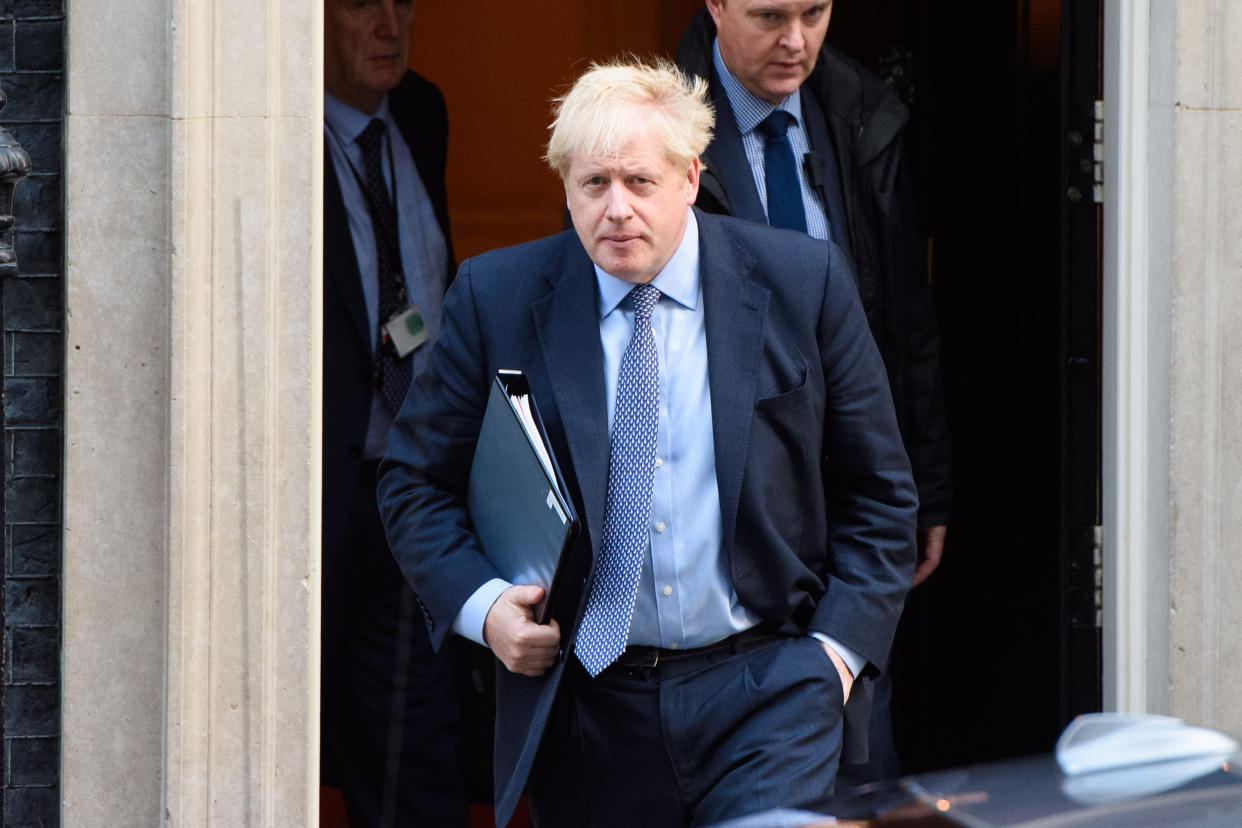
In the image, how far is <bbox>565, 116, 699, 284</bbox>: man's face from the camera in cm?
349

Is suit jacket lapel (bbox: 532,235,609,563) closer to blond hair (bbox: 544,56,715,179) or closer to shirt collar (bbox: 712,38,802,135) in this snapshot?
blond hair (bbox: 544,56,715,179)

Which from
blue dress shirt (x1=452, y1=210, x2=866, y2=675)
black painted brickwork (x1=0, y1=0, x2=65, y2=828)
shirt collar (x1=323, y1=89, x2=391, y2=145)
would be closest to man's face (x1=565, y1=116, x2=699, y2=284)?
blue dress shirt (x1=452, y1=210, x2=866, y2=675)

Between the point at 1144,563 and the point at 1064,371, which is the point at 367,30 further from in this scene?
the point at 1144,563

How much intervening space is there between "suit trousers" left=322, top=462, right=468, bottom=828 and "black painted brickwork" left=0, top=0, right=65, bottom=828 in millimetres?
993

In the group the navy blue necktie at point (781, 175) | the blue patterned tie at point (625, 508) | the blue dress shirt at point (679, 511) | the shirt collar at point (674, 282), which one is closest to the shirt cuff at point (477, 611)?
the blue dress shirt at point (679, 511)

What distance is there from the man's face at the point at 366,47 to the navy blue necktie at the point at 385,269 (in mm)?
104

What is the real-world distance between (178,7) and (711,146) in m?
1.34

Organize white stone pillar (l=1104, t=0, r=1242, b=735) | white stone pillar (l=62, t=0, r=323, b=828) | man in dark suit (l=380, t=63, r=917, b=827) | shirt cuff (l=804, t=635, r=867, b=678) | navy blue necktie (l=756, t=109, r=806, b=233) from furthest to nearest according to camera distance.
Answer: white stone pillar (l=1104, t=0, r=1242, b=735), navy blue necktie (l=756, t=109, r=806, b=233), white stone pillar (l=62, t=0, r=323, b=828), shirt cuff (l=804, t=635, r=867, b=678), man in dark suit (l=380, t=63, r=917, b=827)

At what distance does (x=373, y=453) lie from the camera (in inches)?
203

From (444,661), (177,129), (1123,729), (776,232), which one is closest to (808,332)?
(776,232)

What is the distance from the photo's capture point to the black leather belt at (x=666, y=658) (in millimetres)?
3541

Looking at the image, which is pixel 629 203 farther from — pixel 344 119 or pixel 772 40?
pixel 344 119

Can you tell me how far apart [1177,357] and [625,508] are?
185cm

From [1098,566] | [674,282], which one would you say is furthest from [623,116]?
[1098,566]
